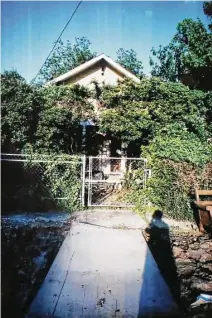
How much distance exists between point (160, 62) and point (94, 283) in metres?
17.6

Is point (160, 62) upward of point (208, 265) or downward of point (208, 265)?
upward

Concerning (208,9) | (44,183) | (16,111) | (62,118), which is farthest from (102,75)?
(44,183)

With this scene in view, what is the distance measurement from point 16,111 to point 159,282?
22.9 feet

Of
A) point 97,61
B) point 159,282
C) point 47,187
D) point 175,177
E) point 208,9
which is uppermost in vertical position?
point 208,9

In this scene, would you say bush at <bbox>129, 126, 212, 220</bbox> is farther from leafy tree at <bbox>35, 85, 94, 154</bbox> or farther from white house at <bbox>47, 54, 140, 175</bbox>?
white house at <bbox>47, 54, 140, 175</bbox>

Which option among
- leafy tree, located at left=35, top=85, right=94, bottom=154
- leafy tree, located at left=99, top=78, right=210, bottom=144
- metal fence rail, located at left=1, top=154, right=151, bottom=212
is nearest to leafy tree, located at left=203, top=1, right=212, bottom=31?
leafy tree, located at left=99, top=78, right=210, bottom=144

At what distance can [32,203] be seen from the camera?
8234 mm

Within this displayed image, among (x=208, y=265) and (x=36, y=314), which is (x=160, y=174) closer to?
(x=208, y=265)

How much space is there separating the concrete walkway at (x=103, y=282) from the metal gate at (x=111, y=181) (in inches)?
104

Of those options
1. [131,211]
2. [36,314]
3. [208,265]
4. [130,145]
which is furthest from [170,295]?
[130,145]

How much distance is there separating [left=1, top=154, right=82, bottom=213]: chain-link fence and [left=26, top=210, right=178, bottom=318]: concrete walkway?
2039mm

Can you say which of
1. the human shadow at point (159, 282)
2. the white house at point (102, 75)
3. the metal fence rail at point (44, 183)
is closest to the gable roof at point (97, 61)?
the white house at point (102, 75)

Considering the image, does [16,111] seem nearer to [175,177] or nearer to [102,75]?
[175,177]

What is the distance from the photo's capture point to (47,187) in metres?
8.16
